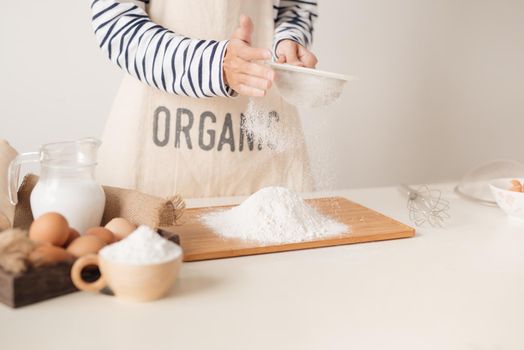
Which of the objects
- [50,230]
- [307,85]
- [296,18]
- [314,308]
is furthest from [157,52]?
[314,308]

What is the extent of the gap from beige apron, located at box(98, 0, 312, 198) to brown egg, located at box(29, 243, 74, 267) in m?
0.59

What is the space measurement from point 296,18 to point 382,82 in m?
0.95

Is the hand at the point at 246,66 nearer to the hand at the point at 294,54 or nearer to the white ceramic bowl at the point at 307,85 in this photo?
the white ceramic bowl at the point at 307,85

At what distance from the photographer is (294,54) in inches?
48.5

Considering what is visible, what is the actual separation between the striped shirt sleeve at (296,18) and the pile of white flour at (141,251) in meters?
0.76

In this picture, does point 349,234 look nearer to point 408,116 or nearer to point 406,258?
point 406,258

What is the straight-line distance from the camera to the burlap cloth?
843mm

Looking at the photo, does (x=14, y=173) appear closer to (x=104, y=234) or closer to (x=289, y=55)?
(x=104, y=234)

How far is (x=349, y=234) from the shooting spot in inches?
37.5

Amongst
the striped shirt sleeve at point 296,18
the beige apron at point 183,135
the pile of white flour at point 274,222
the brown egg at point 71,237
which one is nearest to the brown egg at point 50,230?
→ the brown egg at point 71,237

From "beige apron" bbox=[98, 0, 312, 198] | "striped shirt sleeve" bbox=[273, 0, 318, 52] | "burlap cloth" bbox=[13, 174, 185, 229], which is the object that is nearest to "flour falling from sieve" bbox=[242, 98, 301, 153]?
"beige apron" bbox=[98, 0, 312, 198]

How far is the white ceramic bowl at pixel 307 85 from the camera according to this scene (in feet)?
3.15

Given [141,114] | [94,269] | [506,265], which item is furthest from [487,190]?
[94,269]

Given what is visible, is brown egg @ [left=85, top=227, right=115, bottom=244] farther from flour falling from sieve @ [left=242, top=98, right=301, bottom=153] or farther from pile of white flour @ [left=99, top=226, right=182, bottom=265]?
flour falling from sieve @ [left=242, top=98, right=301, bottom=153]
